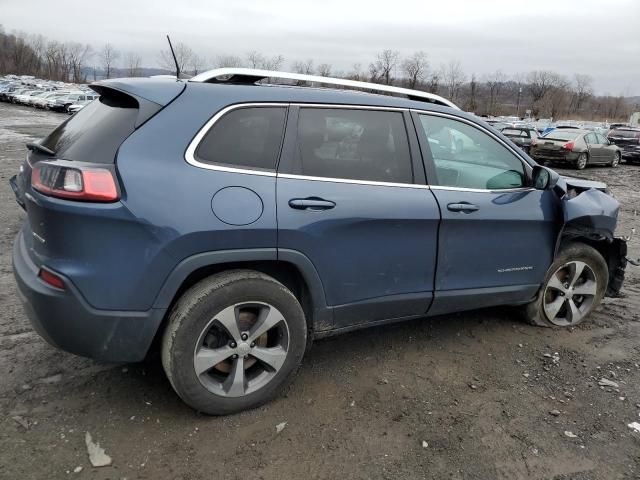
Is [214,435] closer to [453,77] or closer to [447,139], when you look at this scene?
[447,139]

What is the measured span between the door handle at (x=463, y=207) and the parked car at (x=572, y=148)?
16819mm

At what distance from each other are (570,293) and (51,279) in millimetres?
3833

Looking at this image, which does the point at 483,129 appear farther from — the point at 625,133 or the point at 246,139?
the point at 625,133

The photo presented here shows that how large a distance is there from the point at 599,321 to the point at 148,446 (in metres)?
3.85

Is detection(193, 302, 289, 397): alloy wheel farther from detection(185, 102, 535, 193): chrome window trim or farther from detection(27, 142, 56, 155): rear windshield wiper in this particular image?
detection(27, 142, 56, 155): rear windshield wiper

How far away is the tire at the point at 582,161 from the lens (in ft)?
61.3

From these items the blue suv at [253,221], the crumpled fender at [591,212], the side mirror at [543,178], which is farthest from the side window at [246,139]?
the crumpled fender at [591,212]

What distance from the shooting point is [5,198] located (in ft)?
26.7

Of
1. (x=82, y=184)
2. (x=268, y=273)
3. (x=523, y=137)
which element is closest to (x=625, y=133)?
(x=523, y=137)

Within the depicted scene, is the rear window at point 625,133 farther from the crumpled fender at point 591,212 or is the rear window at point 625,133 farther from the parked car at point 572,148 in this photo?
the crumpled fender at point 591,212

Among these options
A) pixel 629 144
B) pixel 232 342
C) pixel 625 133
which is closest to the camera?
pixel 232 342

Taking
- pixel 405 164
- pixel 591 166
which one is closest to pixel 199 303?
pixel 405 164

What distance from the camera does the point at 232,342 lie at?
9.25 ft

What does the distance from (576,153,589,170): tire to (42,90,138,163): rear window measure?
19.0m
